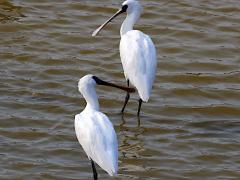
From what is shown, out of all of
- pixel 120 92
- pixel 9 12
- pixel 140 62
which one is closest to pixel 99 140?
pixel 140 62

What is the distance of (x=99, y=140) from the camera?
824 cm

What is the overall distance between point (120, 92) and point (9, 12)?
126 inches

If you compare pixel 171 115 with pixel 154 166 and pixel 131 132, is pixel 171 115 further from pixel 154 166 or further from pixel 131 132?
pixel 154 166

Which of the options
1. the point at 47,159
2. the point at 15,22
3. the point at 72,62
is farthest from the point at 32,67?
the point at 47,159

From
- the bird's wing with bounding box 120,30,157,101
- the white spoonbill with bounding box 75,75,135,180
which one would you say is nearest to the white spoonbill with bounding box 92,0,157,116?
the bird's wing with bounding box 120,30,157,101

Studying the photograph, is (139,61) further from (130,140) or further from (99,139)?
(99,139)

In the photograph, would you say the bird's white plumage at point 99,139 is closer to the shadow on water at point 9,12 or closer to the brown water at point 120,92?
the brown water at point 120,92

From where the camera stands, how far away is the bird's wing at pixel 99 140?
8086mm

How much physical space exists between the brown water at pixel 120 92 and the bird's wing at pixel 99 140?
2.21ft

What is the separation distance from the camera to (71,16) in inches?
546

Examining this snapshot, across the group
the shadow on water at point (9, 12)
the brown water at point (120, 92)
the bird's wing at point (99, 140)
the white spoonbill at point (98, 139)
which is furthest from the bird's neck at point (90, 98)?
the shadow on water at point (9, 12)

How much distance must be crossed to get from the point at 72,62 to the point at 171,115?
6.66 ft

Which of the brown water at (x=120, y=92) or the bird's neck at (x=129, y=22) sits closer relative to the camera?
the brown water at (x=120, y=92)

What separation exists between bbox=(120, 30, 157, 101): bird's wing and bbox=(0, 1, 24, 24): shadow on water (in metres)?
3.34
